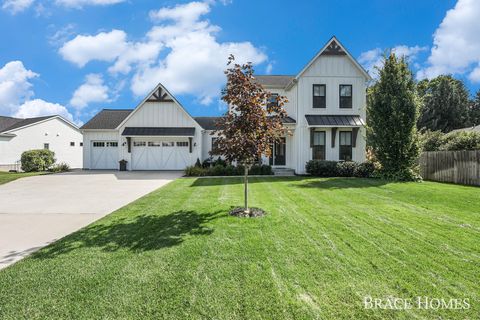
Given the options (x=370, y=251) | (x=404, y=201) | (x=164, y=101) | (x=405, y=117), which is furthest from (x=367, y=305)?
(x=164, y=101)

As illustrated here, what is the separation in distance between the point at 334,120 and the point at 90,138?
20.2 m

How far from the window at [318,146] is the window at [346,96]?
2437 mm

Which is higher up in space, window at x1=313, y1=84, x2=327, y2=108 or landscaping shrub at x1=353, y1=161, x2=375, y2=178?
window at x1=313, y1=84, x2=327, y2=108

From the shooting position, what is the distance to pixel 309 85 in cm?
1712

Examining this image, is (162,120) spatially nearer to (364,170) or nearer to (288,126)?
(288,126)

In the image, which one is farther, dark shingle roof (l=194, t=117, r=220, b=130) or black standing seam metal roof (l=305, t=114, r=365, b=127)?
dark shingle roof (l=194, t=117, r=220, b=130)

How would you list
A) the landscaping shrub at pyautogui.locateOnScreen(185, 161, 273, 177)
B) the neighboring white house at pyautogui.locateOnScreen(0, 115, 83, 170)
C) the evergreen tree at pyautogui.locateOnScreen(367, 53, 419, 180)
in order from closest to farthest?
the evergreen tree at pyautogui.locateOnScreen(367, 53, 419, 180) → the landscaping shrub at pyautogui.locateOnScreen(185, 161, 273, 177) → the neighboring white house at pyautogui.locateOnScreen(0, 115, 83, 170)

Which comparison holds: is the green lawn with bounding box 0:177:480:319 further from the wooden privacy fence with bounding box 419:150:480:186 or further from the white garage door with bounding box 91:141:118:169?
the white garage door with bounding box 91:141:118:169

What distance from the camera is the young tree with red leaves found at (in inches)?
247

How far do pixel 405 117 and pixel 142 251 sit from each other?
14.7 m

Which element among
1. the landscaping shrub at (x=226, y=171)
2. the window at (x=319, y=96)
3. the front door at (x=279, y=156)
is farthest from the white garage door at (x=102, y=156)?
the window at (x=319, y=96)

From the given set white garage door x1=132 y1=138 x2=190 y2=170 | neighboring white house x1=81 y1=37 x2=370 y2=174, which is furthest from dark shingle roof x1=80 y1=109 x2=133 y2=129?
white garage door x1=132 y1=138 x2=190 y2=170

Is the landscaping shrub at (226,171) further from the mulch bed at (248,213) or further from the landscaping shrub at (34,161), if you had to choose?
the landscaping shrub at (34,161)

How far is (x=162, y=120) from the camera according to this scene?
2081 cm
